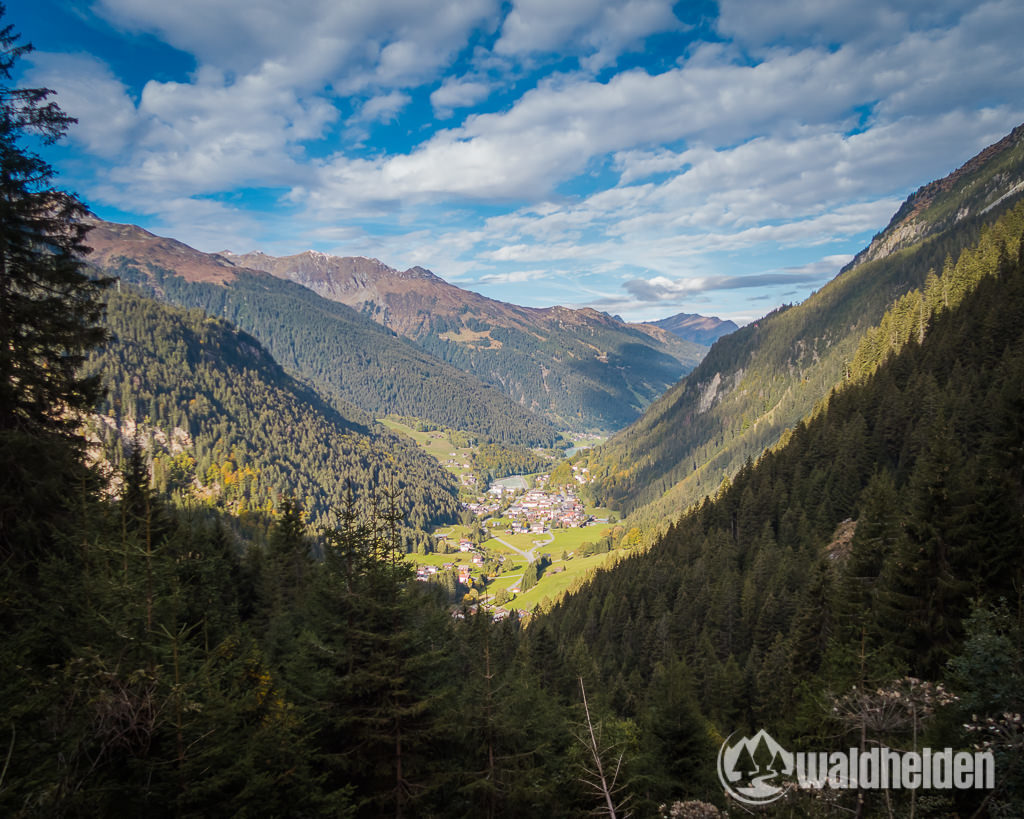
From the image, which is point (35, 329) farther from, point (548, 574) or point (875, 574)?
point (548, 574)

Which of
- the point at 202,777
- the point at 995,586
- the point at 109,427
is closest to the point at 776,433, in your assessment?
the point at 995,586

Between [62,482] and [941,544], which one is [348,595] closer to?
[62,482]

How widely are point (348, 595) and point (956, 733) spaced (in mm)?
16655

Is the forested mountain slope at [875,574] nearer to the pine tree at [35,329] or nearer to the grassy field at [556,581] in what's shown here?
the pine tree at [35,329]

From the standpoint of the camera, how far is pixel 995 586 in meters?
23.2

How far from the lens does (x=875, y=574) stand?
1334 inches

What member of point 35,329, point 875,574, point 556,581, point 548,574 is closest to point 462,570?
point 548,574

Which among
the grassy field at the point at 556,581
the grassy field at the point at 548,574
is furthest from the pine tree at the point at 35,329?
the grassy field at the point at 556,581

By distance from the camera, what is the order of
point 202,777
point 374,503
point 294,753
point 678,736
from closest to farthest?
point 202,777 < point 294,753 < point 374,503 < point 678,736

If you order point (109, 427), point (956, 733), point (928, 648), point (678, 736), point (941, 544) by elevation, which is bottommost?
point (678, 736)

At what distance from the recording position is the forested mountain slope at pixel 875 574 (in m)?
12.8

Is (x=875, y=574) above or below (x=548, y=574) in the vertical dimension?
above

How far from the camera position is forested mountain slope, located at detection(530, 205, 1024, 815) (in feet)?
42.1

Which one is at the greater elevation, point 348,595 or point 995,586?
point 348,595
